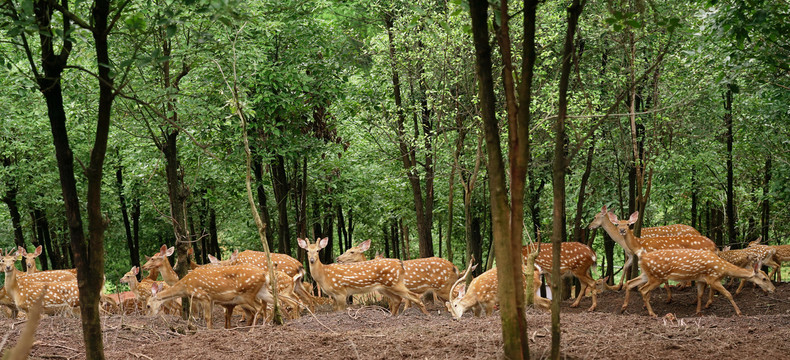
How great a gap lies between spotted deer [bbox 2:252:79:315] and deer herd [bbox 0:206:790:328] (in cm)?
2

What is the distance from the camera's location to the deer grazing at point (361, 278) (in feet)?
42.4

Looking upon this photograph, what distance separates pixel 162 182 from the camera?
22.1 m

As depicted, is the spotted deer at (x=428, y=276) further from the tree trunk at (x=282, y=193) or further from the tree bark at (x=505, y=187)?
the tree bark at (x=505, y=187)

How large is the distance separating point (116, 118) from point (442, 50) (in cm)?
680

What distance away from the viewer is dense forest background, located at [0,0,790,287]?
11719 millimetres

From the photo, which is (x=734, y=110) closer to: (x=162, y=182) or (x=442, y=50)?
(x=442, y=50)

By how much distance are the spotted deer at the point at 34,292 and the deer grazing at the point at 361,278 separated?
4365mm

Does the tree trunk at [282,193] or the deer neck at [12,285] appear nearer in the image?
the deer neck at [12,285]

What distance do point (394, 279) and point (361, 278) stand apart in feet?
1.94

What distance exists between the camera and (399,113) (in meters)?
17.3

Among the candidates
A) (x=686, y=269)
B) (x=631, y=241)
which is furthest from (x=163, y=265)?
(x=686, y=269)

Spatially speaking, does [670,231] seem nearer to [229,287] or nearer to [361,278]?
[361,278]

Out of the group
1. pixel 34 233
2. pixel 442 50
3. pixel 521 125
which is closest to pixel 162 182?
pixel 34 233

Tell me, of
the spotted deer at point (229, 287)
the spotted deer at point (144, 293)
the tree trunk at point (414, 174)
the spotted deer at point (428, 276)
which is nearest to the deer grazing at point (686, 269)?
the spotted deer at point (428, 276)
